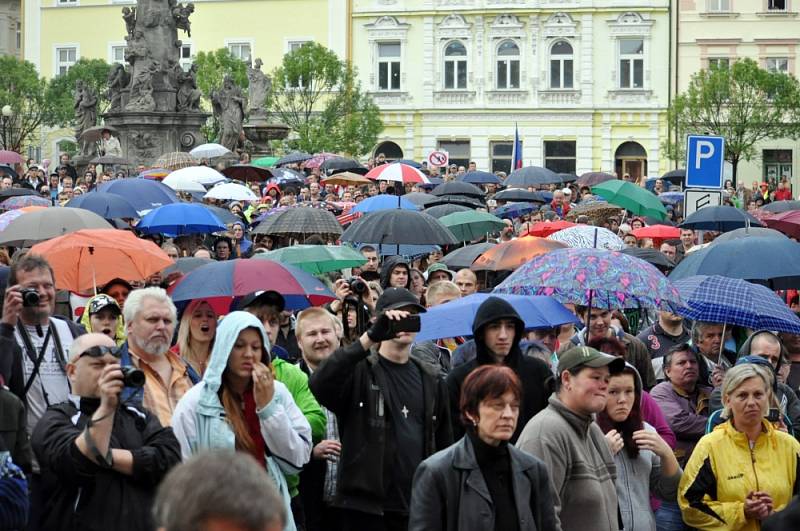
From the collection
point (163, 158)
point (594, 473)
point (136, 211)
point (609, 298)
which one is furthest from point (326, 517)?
point (163, 158)

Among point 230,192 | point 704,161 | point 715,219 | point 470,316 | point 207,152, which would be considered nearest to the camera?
point 470,316

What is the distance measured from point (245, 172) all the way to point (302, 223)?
14705 mm

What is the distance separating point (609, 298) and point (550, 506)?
4.52 metres

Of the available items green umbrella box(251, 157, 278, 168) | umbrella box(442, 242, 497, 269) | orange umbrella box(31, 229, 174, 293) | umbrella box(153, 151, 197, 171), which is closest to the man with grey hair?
orange umbrella box(31, 229, 174, 293)

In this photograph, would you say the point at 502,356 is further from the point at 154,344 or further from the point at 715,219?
the point at 715,219

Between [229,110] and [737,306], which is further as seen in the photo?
[229,110]

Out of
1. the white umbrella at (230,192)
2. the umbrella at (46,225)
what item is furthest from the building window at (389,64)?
the umbrella at (46,225)

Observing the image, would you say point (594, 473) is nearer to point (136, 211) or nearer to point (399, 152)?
point (136, 211)

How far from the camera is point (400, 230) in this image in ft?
55.1

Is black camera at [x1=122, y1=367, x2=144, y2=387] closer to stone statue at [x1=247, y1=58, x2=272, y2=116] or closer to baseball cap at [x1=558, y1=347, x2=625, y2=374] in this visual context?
baseball cap at [x1=558, y1=347, x2=625, y2=374]

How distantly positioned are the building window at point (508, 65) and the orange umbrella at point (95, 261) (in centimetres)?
5599

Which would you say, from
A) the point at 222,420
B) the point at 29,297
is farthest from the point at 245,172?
the point at 222,420

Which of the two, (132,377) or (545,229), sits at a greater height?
(545,229)

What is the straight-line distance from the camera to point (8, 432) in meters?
7.25
